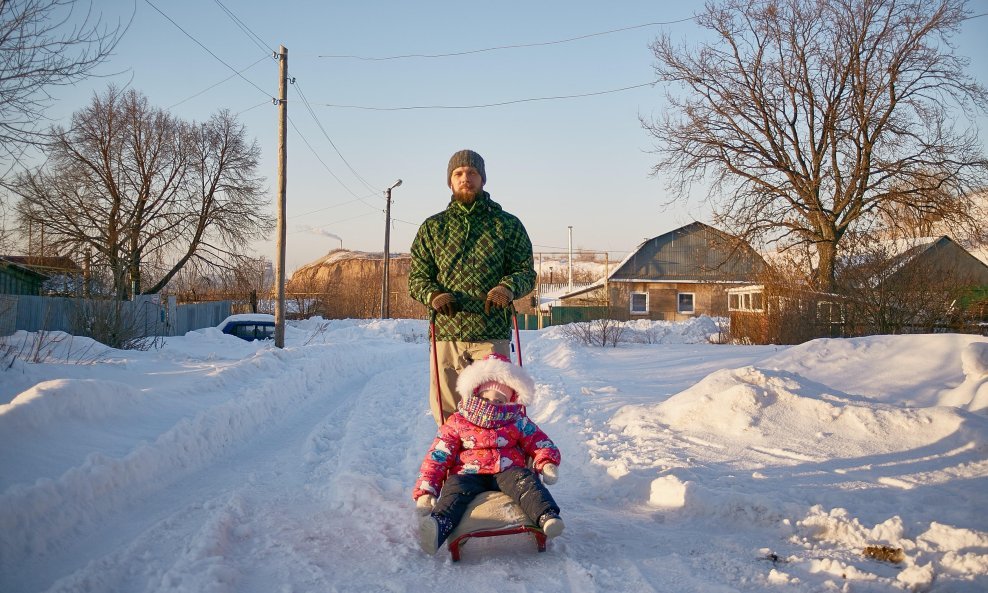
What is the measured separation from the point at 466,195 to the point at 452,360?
1204 mm

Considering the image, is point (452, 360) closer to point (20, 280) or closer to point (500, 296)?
point (500, 296)

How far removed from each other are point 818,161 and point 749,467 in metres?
19.5

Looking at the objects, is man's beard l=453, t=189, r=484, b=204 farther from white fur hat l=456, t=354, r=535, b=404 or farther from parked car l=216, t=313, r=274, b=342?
parked car l=216, t=313, r=274, b=342

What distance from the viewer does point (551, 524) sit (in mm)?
3791

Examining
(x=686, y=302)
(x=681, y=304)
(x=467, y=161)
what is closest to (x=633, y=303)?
(x=681, y=304)

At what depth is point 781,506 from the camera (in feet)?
14.8

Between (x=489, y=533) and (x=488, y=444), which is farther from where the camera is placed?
(x=488, y=444)

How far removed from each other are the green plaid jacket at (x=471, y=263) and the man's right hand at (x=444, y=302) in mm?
79

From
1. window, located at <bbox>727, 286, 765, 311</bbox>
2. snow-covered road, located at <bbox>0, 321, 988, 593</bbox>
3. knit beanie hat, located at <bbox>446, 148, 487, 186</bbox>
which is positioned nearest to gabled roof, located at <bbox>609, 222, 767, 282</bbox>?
window, located at <bbox>727, 286, 765, 311</bbox>

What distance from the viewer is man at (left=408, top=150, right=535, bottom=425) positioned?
485 cm

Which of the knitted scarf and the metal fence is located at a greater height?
the metal fence

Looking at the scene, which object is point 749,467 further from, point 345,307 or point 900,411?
point 345,307

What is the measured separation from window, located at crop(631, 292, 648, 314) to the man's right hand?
38707 mm

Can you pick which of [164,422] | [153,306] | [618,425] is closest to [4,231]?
[164,422]
